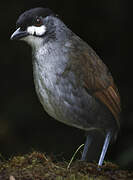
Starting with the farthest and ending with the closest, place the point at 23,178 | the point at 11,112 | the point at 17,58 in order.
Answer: the point at 17,58, the point at 11,112, the point at 23,178

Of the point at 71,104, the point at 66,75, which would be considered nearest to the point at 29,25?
the point at 66,75

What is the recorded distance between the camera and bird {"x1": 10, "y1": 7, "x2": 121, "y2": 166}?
4.50m

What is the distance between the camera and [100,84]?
4668 mm

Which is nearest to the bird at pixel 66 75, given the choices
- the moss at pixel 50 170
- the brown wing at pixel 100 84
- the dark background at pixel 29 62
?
the brown wing at pixel 100 84

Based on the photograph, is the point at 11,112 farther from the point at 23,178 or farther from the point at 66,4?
the point at 23,178

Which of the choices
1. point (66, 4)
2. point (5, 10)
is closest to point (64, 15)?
point (66, 4)

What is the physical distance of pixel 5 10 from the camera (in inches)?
279

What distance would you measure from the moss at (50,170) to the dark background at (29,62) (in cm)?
251

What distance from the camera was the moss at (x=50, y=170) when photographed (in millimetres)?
3900

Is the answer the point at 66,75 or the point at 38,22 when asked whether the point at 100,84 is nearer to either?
the point at 66,75

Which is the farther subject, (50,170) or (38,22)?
(38,22)

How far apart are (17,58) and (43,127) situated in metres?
1.17

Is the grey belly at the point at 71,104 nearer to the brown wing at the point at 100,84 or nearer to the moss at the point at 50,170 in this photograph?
the brown wing at the point at 100,84

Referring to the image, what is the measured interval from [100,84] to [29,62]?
9.56 ft
